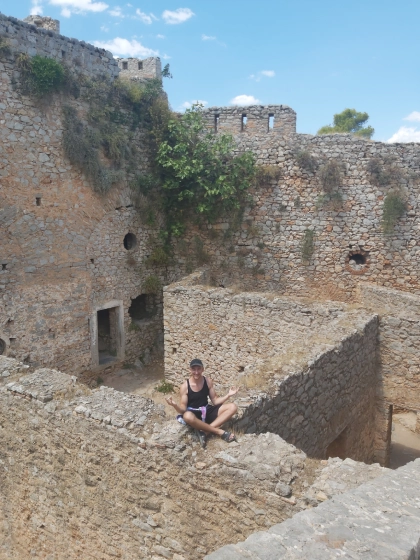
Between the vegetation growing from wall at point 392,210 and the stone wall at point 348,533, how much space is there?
10.7 m

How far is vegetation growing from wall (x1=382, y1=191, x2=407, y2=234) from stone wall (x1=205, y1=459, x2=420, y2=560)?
10.7m

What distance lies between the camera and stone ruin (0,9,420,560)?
3.88 metres

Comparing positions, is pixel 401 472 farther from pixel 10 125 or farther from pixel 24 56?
pixel 24 56

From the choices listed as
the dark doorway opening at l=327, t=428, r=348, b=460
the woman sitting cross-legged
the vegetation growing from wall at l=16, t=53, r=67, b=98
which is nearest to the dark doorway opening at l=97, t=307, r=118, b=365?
the vegetation growing from wall at l=16, t=53, r=67, b=98

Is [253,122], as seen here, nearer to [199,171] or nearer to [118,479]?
[199,171]

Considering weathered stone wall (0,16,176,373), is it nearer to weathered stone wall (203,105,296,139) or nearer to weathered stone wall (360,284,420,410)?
weathered stone wall (203,105,296,139)

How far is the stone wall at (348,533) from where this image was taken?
8.12ft

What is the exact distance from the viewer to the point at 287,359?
256 inches

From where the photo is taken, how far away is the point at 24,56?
1046 cm

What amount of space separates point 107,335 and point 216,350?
4.80m

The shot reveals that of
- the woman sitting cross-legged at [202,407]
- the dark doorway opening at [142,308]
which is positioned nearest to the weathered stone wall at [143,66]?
the dark doorway opening at [142,308]

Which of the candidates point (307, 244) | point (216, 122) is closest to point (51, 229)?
point (216, 122)

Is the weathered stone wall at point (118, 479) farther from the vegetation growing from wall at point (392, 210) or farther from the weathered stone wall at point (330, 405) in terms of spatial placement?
the vegetation growing from wall at point (392, 210)

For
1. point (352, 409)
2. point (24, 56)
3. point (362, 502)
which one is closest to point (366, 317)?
point (352, 409)
